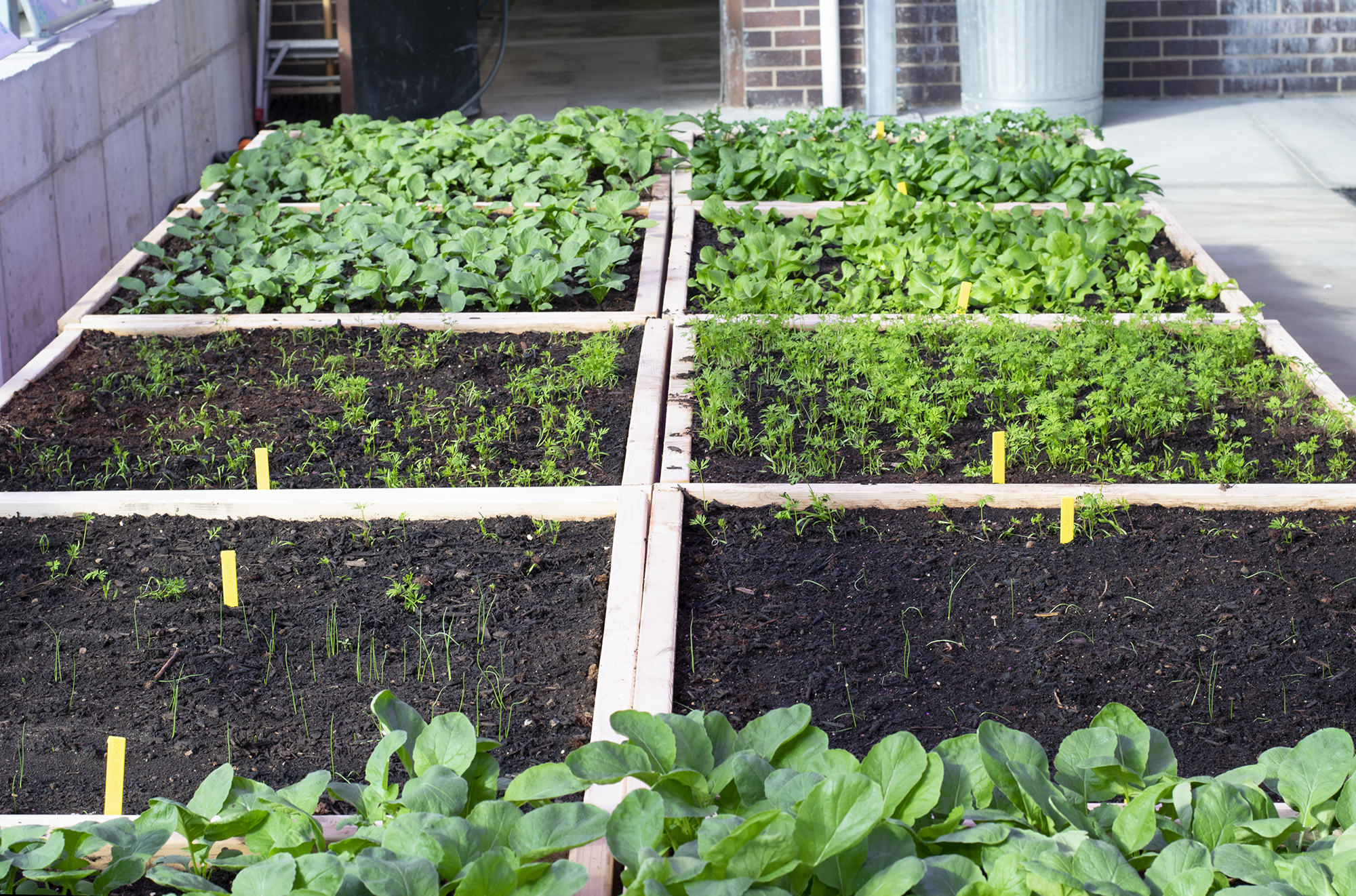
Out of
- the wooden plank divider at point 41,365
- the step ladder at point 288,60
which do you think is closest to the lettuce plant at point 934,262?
the wooden plank divider at point 41,365

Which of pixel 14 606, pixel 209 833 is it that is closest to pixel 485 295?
pixel 14 606

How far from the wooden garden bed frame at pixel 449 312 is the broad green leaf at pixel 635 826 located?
224cm

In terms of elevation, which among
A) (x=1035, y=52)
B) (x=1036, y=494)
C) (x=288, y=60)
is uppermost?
(x=288, y=60)

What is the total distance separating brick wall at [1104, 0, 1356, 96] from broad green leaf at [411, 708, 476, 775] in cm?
718

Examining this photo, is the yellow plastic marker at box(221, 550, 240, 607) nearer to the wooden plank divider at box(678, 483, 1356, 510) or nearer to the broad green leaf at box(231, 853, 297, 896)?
the wooden plank divider at box(678, 483, 1356, 510)

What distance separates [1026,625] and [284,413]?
5.90 ft

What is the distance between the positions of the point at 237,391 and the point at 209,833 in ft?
6.33

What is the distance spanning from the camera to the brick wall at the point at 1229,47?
731 cm

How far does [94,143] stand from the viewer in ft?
14.8

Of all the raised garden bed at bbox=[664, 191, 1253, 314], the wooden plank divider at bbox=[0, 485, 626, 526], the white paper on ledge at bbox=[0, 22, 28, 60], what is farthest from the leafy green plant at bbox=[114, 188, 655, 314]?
the wooden plank divider at bbox=[0, 485, 626, 526]

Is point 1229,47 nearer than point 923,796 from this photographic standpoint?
No

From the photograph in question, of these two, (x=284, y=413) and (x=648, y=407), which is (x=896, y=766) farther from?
(x=284, y=413)

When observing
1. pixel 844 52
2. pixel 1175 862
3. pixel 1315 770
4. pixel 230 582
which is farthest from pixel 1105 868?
pixel 844 52

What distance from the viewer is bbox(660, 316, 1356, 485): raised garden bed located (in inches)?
101
